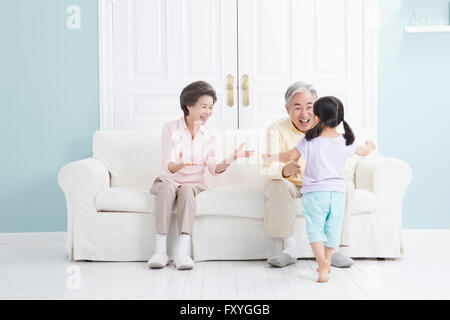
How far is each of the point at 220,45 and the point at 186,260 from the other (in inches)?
64.5

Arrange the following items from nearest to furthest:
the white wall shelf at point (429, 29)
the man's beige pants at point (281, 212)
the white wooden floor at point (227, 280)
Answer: the white wooden floor at point (227, 280), the man's beige pants at point (281, 212), the white wall shelf at point (429, 29)

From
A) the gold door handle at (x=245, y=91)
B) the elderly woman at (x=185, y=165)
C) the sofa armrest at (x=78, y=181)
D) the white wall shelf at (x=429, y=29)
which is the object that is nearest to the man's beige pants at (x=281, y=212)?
the elderly woman at (x=185, y=165)

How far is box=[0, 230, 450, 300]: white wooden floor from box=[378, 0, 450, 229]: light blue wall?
670mm

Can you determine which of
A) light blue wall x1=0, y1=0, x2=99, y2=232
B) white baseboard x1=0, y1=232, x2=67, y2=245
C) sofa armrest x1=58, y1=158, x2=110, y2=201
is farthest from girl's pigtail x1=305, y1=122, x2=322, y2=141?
white baseboard x1=0, y1=232, x2=67, y2=245

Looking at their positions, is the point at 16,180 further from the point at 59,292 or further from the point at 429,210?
the point at 429,210

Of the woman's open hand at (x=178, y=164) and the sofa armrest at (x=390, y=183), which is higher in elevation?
the woman's open hand at (x=178, y=164)

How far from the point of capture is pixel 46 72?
3.53 meters

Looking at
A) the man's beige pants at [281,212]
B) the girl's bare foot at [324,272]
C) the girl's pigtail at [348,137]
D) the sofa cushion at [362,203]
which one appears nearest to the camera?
the girl's bare foot at [324,272]

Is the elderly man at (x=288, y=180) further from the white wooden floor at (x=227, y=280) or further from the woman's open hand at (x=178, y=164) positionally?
the woman's open hand at (x=178, y=164)

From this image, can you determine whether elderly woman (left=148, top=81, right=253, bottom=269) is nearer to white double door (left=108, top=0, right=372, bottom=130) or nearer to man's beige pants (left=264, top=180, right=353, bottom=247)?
man's beige pants (left=264, top=180, right=353, bottom=247)

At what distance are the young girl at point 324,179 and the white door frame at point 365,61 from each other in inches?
47.3

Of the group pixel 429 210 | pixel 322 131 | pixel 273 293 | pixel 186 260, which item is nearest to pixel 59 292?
pixel 186 260

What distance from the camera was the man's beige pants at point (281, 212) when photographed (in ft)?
8.57

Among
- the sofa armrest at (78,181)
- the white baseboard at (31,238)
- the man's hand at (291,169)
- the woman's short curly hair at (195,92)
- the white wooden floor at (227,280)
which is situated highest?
the woman's short curly hair at (195,92)
